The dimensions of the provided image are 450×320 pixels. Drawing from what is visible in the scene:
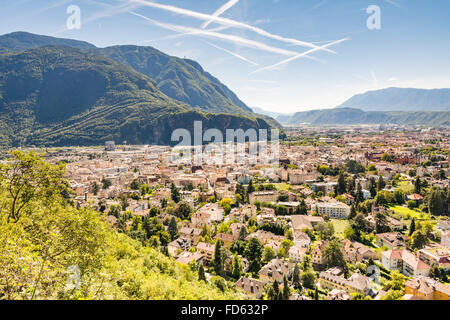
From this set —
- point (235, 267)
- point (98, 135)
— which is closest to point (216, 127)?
point (98, 135)

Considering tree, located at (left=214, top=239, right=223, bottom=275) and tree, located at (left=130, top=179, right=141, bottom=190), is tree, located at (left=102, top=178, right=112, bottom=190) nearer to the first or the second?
tree, located at (left=130, top=179, right=141, bottom=190)

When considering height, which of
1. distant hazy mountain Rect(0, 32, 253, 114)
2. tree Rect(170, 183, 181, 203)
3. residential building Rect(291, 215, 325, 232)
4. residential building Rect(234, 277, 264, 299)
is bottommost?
residential building Rect(234, 277, 264, 299)

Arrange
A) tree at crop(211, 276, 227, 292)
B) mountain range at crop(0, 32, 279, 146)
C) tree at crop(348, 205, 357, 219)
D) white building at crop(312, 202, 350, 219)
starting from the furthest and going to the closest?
mountain range at crop(0, 32, 279, 146) → white building at crop(312, 202, 350, 219) → tree at crop(348, 205, 357, 219) → tree at crop(211, 276, 227, 292)

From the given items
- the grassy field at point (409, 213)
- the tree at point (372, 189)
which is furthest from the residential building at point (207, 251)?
the tree at point (372, 189)

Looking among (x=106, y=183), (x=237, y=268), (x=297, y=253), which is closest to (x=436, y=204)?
(x=297, y=253)

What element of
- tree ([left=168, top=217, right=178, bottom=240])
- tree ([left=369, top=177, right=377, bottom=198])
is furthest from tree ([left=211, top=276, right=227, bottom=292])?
tree ([left=369, top=177, right=377, bottom=198])
